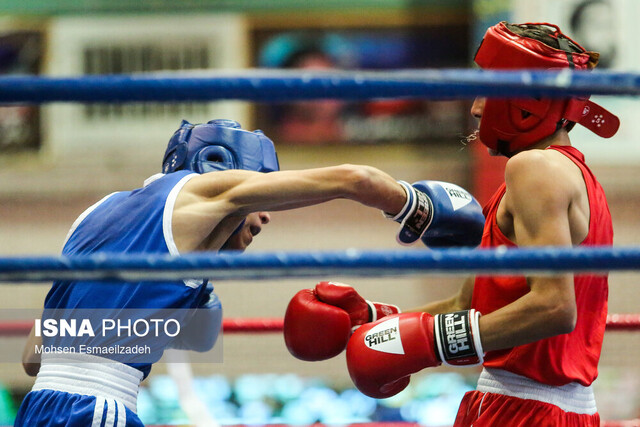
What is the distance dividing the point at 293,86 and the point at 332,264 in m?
0.26

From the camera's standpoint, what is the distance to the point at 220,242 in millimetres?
1721

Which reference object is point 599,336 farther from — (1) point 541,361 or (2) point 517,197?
(2) point 517,197

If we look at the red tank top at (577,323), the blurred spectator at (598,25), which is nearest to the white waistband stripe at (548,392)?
the red tank top at (577,323)

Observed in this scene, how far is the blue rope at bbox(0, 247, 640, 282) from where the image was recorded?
109 centimetres

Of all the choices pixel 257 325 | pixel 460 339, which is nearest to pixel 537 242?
pixel 460 339

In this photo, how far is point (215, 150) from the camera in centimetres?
180

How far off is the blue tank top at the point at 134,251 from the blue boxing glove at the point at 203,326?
0.39 ft

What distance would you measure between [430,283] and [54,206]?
2.93m

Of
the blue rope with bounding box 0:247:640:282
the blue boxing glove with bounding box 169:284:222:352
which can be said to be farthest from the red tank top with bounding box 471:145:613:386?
the blue boxing glove with bounding box 169:284:222:352

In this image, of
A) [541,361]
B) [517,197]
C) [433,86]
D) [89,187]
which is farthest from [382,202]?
[89,187]

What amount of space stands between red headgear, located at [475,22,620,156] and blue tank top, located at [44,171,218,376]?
683mm

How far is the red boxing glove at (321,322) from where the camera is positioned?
172cm

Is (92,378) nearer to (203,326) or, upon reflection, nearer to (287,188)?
(203,326)

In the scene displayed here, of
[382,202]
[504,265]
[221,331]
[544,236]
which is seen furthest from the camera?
[221,331]
